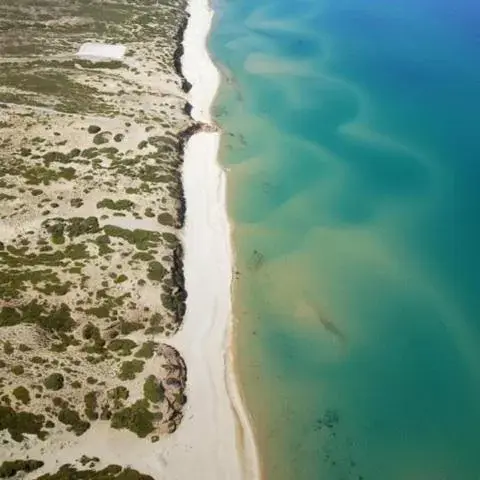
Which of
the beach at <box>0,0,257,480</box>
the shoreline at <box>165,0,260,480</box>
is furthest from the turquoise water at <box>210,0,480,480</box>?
the beach at <box>0,0,257,480</box>

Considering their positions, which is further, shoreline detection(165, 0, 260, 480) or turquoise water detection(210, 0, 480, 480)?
turquoise water detection(210, 0, 480, 480)

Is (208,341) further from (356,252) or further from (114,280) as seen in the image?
(356,252)

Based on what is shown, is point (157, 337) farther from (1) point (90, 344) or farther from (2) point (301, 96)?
(2) point (301, 96)

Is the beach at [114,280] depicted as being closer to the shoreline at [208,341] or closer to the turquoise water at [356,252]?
the shoreline at [208,341]

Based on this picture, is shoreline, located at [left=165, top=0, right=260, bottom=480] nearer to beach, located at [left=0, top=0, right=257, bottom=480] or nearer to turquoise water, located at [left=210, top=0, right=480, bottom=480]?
beach, located at [left=0, top=0, right=257, bottom=480]

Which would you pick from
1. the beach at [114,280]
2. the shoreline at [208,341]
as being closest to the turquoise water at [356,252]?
the shoreline at [208,341]

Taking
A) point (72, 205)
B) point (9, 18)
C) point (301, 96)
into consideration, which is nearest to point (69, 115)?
point (72, 205)
